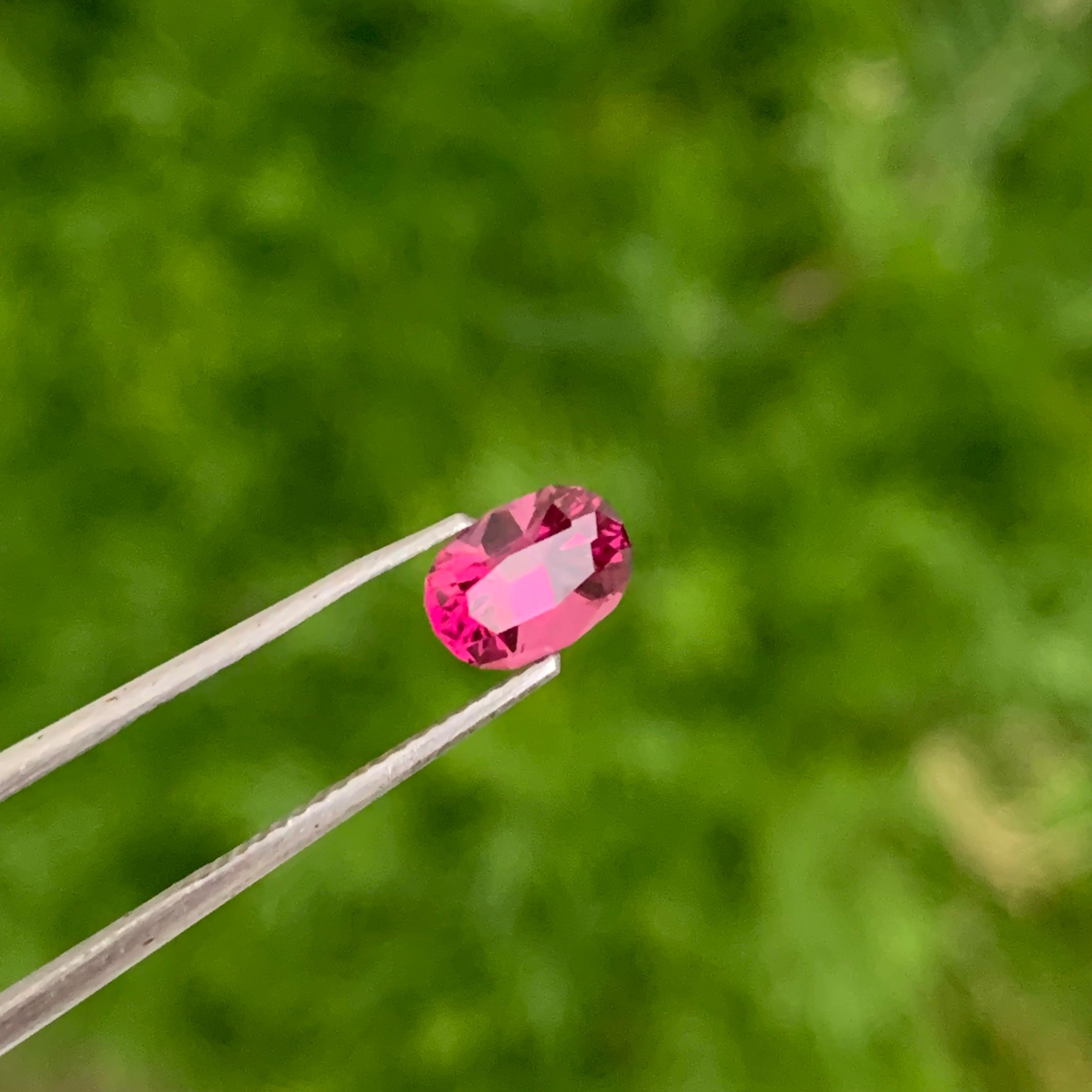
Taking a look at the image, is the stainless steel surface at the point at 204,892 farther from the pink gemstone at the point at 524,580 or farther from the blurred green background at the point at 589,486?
the blurred green background at the point at 589,486

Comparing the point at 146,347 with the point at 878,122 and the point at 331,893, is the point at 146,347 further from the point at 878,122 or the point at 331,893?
the point at 878,122

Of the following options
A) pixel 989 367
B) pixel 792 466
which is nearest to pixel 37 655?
pixel 792 466

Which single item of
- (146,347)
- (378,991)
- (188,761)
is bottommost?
(378,991)

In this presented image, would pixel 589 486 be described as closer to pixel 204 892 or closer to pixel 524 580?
pixel 524 580

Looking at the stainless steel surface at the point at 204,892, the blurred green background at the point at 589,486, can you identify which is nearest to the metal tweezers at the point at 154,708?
the stainless steel surface at the point at 204,892

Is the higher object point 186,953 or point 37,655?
point 37,655

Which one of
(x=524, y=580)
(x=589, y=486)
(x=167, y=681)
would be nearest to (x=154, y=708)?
(x=167, y=681)
